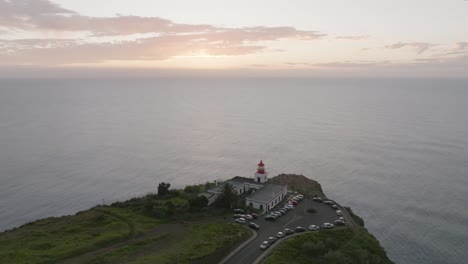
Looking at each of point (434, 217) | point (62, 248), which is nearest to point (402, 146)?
point (434, 217)

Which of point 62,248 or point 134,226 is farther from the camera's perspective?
point 134,226

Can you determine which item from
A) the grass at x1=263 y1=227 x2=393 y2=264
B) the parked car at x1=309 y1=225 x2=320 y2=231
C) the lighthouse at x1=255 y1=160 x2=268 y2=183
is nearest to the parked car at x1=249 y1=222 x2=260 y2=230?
the grass at x1=263 y1=227 x2=393 y2=264

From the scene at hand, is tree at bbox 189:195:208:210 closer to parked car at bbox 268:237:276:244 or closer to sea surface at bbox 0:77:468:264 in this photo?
parked car at bbox 268:237:276:244

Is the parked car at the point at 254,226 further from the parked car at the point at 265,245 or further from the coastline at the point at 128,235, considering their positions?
the parked car at the point at 265,245

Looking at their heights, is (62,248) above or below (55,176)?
above

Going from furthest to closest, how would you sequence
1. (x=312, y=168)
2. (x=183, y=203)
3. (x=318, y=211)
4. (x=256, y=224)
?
(x=312, y=168)
(x=183, y=203)
(x=318, y=211)
(x=256, y=224)

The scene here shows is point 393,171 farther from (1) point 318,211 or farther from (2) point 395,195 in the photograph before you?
(1) point 318,211

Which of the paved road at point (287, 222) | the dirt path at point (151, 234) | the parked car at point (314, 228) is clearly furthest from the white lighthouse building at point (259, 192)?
the parked car at point (314, 228)
